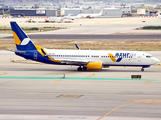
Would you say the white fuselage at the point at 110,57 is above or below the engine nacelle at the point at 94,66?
above

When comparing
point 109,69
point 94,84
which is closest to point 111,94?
point 94,84

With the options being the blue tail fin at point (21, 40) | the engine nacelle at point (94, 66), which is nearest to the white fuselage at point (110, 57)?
the engine nacelle at point (94, 66)

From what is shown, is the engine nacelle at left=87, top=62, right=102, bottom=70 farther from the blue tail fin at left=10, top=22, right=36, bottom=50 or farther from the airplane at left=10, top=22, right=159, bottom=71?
the blue tail fin at left=10, top=22, right=36, bottom=50

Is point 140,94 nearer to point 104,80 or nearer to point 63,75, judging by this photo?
point 104,80

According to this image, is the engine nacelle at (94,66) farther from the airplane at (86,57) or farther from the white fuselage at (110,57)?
the white fuselage at (110,57)

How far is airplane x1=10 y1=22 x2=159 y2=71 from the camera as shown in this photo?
4569 centimetres

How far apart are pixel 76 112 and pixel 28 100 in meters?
6.07

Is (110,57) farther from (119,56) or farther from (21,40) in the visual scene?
(21,40)

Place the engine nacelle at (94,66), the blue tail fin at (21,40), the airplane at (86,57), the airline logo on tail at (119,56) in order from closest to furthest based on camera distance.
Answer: the engine nacelle at (94,66) → the airplane at (86,57) → the airline logo on tail at (119,56) → the blue tail fin at (21,40)

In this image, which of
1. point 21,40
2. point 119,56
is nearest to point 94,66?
point 119,56

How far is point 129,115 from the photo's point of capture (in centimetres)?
2378

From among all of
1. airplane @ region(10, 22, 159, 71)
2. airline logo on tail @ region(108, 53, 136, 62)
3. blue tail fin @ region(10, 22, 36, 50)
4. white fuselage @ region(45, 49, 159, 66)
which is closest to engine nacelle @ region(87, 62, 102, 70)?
airplane @ region(10, 22, 159, 71)

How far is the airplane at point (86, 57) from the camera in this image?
4569 cm

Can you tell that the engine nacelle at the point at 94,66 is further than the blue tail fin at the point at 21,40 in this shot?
No
